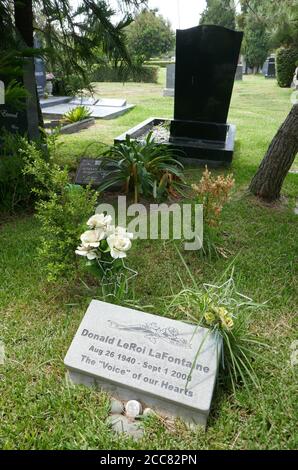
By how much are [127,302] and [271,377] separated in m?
0.90

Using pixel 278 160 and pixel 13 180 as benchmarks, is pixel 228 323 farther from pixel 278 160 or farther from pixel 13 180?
pixel 13 180

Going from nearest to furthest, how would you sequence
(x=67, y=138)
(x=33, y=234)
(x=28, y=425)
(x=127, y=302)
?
(x=28, y=425) < (x=127, y=302) < (x=33, y=234) < (x=67, y=138)

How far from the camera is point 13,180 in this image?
136 inches

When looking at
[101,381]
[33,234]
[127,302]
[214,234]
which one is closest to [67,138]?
[33,234]

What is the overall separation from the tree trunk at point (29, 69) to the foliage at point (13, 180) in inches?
17.7

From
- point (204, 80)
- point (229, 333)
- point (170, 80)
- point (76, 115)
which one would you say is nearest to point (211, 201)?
point (229, 333)

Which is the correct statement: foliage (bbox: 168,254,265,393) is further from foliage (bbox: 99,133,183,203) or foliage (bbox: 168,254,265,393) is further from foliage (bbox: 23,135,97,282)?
foliage (bbox: 99,133,183,203)

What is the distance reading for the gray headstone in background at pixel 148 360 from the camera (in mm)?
1596

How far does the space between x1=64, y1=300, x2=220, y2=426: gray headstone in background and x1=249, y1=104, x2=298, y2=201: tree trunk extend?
2.53 meters

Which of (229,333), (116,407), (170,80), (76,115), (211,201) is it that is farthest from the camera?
(170,80)

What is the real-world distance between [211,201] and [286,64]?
18016 mm

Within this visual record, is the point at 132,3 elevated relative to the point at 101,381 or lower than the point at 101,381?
elevated

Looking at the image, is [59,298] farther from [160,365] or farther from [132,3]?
[132,3]

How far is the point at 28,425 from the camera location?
1.60 metres
